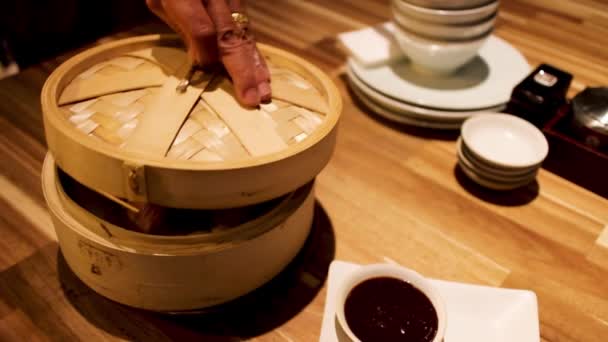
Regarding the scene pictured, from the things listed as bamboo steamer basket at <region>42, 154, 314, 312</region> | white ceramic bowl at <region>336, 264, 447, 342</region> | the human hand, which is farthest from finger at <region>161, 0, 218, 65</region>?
white ceramic bowl at <region>336, 264, 447, 342</region>

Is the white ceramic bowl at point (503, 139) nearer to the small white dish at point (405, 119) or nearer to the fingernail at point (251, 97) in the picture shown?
the small white dish at point (405, 119)

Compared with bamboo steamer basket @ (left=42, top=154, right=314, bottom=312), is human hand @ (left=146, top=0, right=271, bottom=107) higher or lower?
higher

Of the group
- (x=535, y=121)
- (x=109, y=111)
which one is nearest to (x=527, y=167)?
(x=535, y=121)

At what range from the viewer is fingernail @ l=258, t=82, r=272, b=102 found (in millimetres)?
833

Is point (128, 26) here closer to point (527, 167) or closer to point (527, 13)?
point (527, 167)

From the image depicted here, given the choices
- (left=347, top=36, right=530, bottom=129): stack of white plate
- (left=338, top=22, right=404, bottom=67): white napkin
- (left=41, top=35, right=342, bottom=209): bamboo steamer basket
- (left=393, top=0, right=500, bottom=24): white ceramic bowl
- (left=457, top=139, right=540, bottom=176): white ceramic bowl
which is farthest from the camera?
(left=338, top=22, right=404, bottom=67): white napkin

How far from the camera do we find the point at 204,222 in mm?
843

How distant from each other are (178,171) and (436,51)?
88 centimetres

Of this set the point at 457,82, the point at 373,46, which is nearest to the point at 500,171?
the point at 457,82

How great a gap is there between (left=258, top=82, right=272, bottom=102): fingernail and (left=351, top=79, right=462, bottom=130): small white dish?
0.61 metres

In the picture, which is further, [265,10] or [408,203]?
[265,10]

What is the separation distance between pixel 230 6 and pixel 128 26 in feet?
3.09

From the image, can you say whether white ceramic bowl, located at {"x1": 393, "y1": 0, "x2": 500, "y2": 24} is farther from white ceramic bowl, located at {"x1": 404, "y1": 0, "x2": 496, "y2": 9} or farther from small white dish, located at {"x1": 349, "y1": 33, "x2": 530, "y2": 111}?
small white dish, located at {"x1": 349, "y1": 33, "x2": 530, "y2": 111}

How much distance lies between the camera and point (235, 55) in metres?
0.83
